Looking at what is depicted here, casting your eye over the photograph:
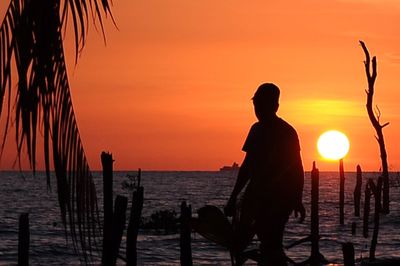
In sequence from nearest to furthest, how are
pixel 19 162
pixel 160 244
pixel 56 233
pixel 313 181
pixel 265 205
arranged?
pixel 19 162 < pixel 265 205 < pixel 313 181 < pixel 160 244 < pixel 56 233

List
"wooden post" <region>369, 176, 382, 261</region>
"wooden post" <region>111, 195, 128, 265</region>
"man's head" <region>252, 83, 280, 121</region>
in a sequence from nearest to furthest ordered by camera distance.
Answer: "man's head" <region>252, 83, 280, 121</region> → "wooden post" <region>111, 195, 128, 265</region> → "wooden post" <region>369, 176, 382, 261</region>

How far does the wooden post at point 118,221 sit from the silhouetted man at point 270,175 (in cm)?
678

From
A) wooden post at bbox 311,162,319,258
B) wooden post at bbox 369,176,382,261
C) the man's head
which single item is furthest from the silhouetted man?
wooden post at bbox 369,176,382,261

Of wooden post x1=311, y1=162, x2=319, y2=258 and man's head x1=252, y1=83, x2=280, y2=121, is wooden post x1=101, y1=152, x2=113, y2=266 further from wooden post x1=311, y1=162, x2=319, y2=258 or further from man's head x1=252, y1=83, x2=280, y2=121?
wooden post x1=311, y1=162, x2=319, y2=258

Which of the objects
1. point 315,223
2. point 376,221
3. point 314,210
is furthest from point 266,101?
point 376,221

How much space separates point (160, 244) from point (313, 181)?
46.7ft

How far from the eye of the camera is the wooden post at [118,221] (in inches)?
539

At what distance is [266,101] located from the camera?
23.0 feet

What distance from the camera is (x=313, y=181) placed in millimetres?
23625

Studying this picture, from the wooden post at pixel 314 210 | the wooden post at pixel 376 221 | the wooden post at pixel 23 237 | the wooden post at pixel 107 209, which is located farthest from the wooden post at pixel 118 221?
the wooden post at pixel 376 221

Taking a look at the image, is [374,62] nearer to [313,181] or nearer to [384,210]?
[313,181]

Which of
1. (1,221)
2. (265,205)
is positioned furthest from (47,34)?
(1,221)

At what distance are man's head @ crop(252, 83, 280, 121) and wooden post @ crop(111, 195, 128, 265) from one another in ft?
22.4

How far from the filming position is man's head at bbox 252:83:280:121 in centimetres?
698
